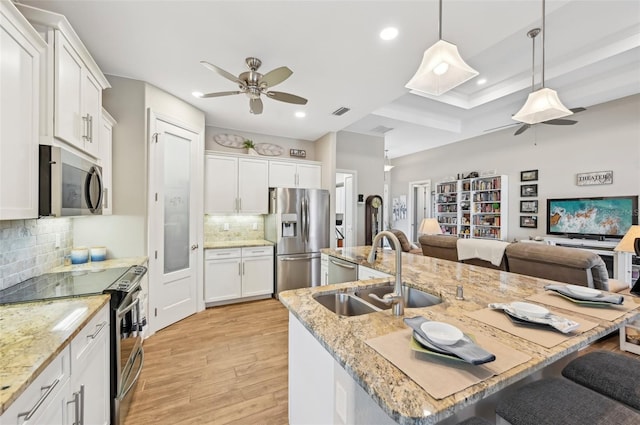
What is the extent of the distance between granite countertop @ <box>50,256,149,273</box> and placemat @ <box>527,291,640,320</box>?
3117 millimetres

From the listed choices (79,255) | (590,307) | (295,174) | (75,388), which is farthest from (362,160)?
(75,388)

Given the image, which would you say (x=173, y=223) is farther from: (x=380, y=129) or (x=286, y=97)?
(x=380, y=129)

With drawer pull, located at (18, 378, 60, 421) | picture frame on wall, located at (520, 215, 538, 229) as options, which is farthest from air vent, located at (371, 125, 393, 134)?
drawer pull, located at (18, 378, 60, 421)

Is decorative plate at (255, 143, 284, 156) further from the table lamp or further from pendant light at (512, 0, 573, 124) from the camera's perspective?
the table lamp

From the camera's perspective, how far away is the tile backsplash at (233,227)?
4.29 meters

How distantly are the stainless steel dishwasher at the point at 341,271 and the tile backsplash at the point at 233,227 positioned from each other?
2.11 m

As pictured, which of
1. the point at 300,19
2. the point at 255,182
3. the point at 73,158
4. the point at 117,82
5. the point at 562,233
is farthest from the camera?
the point at 562,233

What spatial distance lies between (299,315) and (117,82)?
10.3 feet

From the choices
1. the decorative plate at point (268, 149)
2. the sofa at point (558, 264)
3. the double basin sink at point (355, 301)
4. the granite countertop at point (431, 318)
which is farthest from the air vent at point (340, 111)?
the double basin sink at point (355, 301)

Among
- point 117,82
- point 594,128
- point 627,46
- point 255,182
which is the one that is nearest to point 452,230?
point 594,128

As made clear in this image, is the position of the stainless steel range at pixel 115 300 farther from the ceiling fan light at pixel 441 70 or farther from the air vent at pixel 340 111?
the air vent at pixel 340 111

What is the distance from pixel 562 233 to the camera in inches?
190

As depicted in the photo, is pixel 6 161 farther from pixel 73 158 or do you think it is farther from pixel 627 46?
pixel 627 46

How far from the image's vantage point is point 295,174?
183 inches
